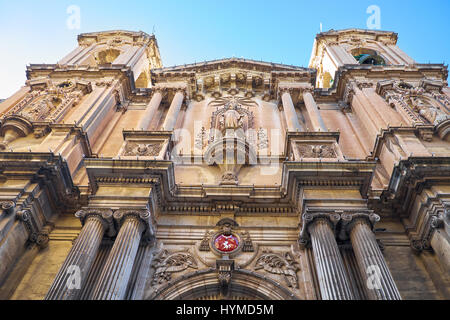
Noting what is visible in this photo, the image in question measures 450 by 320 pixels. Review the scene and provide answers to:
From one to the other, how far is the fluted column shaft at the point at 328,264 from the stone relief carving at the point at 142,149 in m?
5.84

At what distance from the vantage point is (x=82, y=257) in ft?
27.0

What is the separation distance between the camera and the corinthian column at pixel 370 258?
7.47m

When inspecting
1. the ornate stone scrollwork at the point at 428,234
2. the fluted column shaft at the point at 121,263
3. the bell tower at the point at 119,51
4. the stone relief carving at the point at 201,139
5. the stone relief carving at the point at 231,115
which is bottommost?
the fluted column shaft at the point at 121,263

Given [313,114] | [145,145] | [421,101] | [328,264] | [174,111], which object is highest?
[421,101]

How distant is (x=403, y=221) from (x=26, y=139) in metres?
13.8

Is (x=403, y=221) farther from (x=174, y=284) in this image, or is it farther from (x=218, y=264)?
(x=174, y=284)

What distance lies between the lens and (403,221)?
11.0 metres

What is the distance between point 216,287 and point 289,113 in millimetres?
9008

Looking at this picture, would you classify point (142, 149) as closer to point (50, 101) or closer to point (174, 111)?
point (174, 111)

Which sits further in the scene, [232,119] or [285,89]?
[285,89]

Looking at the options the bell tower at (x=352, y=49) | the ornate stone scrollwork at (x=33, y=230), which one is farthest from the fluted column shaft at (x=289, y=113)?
the ornate stone scrollwork at (x=33, y=230)

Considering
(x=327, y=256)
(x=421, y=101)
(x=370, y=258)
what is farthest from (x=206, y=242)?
(x=421, y=101)

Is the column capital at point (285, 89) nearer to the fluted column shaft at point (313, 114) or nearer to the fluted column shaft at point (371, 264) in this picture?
the fluted column shaft at point (313, 114)
